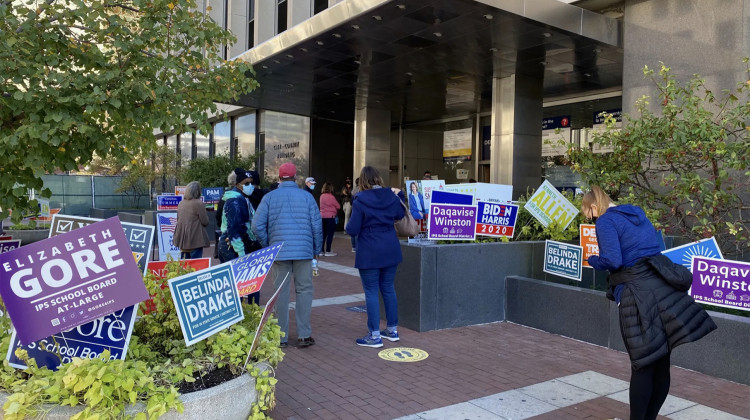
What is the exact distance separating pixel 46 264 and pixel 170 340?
102 cm

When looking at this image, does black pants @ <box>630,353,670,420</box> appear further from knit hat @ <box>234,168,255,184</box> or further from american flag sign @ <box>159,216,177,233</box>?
american flag sign @ <box>159,216,177,233</box>

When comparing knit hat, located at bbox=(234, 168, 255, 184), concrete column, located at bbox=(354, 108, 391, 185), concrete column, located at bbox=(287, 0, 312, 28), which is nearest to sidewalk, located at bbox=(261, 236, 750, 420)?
knit hat, located at bbox=(234, 168, 255, 184)

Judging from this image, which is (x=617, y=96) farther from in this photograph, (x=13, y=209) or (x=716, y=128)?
(x=13, y=209)

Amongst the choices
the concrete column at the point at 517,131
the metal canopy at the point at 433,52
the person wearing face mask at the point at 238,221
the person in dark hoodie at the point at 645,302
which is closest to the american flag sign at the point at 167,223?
the person wearing face mask at the point at 238,221

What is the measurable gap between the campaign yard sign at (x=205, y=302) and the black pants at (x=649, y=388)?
8.82 ft

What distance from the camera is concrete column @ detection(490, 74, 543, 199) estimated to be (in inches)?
573

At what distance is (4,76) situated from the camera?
3570 millimetres

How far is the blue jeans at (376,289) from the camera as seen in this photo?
591cm

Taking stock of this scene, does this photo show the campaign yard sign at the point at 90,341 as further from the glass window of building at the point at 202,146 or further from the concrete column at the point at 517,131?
the glass window of building at the point at 202,146

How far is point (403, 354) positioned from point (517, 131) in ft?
33.2

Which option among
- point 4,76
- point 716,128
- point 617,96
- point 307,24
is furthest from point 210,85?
point 617,96

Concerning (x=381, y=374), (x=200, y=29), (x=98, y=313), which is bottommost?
(x=381, y=374)

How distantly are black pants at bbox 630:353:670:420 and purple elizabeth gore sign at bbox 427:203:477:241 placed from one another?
3382mm

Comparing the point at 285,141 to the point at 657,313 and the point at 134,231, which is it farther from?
the point at 657,313
